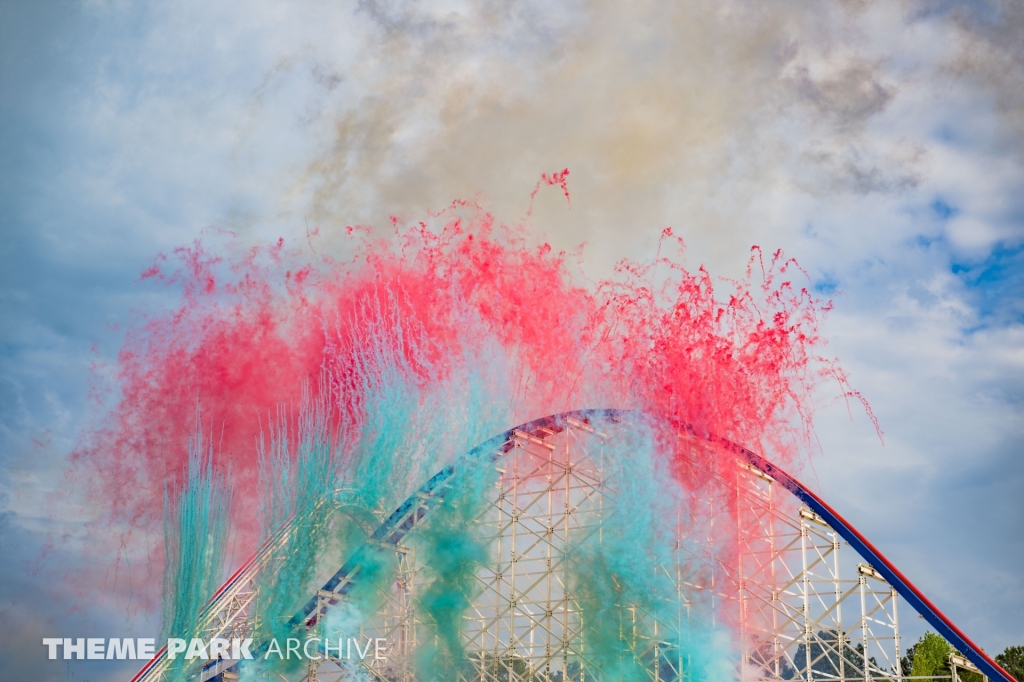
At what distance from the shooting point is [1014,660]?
27672 millimetres

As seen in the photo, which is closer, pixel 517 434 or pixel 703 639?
pixel 703 639

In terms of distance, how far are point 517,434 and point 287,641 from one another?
5850mm

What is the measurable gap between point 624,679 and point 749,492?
3.81 m

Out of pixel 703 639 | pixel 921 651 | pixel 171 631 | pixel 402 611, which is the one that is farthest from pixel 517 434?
pixel 921 651

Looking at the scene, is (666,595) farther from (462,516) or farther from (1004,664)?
(1004,664)

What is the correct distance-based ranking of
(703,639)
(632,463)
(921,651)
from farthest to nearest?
(921,651)
(632,463)
(703,639)

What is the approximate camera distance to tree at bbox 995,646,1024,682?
1068 inches

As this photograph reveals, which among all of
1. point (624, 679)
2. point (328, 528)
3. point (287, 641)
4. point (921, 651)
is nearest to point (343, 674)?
point (287, 641)

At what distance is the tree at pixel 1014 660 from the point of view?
89.0 feet

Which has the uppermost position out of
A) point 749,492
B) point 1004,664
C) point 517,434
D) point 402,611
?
point 517,434

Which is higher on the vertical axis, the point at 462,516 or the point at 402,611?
the point at 462,516

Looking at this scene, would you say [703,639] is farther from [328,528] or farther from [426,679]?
[328,528]

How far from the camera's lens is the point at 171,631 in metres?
17.8

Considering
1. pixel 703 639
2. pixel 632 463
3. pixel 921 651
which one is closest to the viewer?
pixel 703 639
